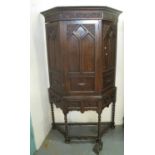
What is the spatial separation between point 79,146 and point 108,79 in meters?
0.95

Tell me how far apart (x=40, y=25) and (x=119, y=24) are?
41.8 inches

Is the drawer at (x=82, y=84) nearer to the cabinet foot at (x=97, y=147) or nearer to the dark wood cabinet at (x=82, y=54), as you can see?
the dark wood cabinet at (x=82, y=54)

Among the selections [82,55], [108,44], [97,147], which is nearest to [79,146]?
[97,147]

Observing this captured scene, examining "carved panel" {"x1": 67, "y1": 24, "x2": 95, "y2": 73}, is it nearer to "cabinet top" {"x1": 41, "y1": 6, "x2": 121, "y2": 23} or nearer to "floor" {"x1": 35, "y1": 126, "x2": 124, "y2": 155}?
"cabinet top" {"x1": 41, "y1": 6, "x2": 121, "y2": 23}

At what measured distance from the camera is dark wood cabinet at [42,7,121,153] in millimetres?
1817

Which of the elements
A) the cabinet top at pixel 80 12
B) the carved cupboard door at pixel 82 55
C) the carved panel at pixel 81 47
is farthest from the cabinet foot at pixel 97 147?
the cabinet top at pixel 80 12

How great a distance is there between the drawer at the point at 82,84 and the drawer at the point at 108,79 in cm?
16

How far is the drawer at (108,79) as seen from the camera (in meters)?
2.05

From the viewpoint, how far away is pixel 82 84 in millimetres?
1997

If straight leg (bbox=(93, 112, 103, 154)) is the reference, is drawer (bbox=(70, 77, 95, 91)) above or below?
above

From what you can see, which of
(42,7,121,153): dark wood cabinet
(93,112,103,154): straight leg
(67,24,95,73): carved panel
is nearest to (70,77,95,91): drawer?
(42,7,121,153): dark wood cabinet
